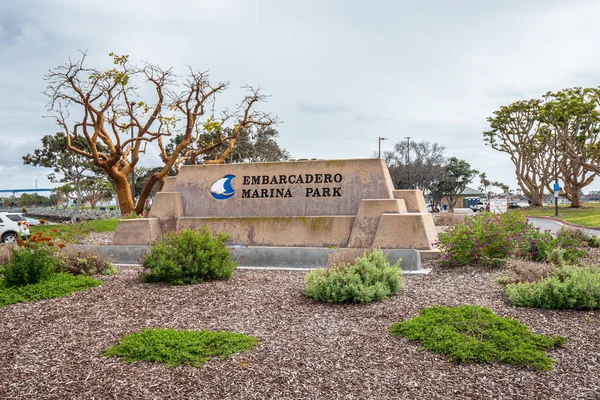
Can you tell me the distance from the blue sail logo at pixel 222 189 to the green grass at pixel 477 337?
8.56m

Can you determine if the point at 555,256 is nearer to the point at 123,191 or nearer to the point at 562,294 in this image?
the point at 562,294

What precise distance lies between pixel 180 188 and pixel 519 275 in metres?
9.59

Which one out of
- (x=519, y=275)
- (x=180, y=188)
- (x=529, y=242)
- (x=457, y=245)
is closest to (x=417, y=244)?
(x=457, y=245)

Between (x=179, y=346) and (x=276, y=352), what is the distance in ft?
3.46

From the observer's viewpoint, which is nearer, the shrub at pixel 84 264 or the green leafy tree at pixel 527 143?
the shrub at pixel 84 264

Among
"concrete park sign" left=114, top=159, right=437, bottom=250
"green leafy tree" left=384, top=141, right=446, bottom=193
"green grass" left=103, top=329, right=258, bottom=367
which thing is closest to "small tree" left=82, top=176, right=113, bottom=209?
"green leafy tree" left=384, top=141, right=446, bottom=193

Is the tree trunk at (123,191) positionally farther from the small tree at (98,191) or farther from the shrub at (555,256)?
the small tree at (98,191)

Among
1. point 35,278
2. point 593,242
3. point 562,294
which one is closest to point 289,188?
point 35,278

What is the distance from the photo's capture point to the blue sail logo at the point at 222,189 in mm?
14445

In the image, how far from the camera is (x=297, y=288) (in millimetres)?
8781

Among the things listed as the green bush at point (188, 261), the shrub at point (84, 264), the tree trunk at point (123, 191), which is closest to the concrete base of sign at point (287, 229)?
the shrub at point (84, 264)

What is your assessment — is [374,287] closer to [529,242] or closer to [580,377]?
[580,377]

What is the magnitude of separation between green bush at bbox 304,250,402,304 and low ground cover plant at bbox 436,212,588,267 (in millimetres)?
2915

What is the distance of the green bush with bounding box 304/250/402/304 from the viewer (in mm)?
7664
